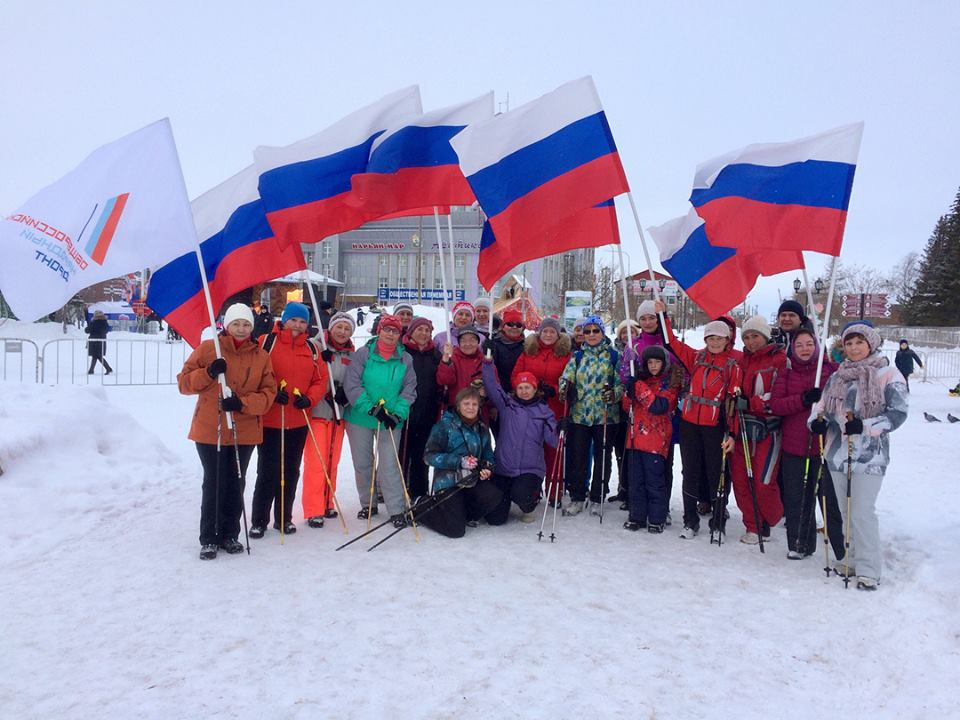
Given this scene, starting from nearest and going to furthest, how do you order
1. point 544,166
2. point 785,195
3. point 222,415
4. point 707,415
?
point 222,415, point 785,195, point 707,415, point 544,166

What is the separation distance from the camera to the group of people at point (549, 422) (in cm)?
534

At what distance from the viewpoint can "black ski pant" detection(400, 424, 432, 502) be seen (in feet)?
22.8

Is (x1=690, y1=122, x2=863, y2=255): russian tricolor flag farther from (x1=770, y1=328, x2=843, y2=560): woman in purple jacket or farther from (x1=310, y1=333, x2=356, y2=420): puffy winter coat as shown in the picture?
(x1=310, y1=333, x2=356, y2=420): puffy winter coat

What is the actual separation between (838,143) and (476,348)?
3631mm

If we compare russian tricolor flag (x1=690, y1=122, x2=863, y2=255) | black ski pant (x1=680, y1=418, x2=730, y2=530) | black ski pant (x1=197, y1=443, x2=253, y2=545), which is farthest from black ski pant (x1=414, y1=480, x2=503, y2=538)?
russian tricolor flag (x1=690, y1=122, x2=863, y2=255)

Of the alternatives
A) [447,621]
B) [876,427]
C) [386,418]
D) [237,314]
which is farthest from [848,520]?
[237,314]

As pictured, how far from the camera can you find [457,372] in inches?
272

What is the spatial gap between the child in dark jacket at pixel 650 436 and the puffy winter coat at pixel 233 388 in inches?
130

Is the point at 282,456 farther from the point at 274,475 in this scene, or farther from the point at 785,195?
the point at 785,195

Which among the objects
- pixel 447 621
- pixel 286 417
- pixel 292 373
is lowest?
pixel 447 621

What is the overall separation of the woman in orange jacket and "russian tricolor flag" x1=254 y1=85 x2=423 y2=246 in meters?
1.13

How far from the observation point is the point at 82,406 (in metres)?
8.07

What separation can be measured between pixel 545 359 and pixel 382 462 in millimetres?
1945

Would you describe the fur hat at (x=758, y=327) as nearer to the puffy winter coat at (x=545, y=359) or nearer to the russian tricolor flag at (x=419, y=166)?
the puffy winter coat at (x=545, y=359)
